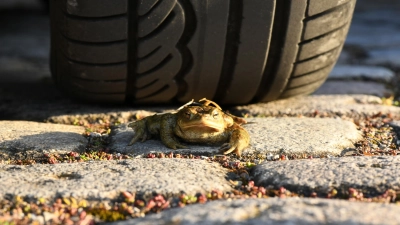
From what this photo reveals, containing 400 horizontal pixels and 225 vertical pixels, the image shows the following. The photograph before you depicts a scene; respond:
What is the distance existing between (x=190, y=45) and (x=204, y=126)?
1.34ft

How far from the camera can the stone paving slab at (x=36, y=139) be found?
2.34m

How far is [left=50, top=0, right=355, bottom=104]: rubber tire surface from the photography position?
8.43ft

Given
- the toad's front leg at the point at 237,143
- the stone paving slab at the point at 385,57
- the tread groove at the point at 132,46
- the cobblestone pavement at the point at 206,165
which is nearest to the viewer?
the cobblestone pavement at the point at 206,165

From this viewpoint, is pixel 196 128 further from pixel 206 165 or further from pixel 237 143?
pixel 206 165

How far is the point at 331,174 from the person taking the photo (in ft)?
6.51

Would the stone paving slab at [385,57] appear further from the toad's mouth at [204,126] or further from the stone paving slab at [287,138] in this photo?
the toad's mouth at [204,126]

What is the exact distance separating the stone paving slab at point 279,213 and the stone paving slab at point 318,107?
4.64 feet

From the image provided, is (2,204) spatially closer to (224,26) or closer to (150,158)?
(150,158)

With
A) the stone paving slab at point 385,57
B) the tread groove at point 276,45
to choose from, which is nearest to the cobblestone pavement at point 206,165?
the tread groove at point 276,45

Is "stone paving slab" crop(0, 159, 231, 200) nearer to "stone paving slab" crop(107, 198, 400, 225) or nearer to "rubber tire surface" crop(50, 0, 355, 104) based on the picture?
"stone paving slab" crop(107, 198, 400, 225)

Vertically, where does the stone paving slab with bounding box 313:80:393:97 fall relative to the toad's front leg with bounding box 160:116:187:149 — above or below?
below

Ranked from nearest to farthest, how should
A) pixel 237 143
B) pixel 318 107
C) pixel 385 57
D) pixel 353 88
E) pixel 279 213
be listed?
1. pixel 279 213
2. pixel 237 143
3. pixel 318 107
4. pixel 353 88
5. pixel 385 57

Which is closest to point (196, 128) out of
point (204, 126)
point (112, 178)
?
point (204, 126)

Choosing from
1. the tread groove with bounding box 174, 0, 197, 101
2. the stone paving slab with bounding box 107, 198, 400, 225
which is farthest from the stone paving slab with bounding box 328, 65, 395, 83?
the stone paving slab with bounding box 107, 198, 400, 225
